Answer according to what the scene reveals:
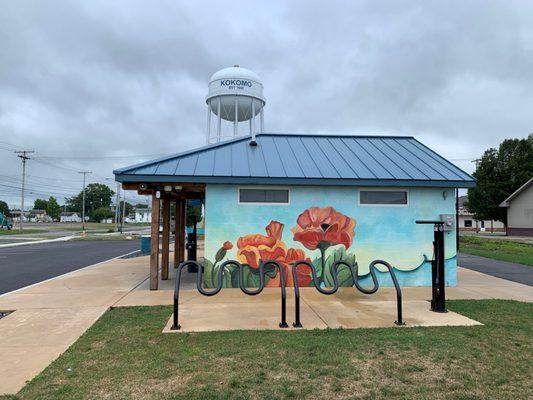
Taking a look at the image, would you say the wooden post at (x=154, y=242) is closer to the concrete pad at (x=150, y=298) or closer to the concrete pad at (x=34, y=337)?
the concrete pad at (x=150, y=298)

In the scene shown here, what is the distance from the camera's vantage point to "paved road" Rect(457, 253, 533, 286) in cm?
1228

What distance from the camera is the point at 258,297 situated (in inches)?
347

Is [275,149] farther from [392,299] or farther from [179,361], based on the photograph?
[179,361]

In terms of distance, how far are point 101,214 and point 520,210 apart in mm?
100287

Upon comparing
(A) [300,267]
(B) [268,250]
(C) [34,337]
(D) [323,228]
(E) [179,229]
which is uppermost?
(D) [323,228]

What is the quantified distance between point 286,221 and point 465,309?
4227 millimetres

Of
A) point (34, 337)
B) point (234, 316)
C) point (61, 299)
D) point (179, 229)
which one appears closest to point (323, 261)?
point (234, 316)

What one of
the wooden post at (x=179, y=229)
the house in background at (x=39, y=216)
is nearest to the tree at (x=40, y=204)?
the house in background at (x=39, y=216)

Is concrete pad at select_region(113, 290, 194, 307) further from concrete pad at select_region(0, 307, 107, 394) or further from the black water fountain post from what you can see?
the black water fountain post

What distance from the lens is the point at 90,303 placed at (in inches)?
326

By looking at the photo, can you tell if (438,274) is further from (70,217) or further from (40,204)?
(40,204)

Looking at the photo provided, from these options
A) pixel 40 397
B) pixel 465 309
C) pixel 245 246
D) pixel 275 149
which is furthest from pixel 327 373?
pixel 275 149

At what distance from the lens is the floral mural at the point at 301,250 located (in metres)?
9.84

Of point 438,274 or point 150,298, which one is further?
point 150,298
